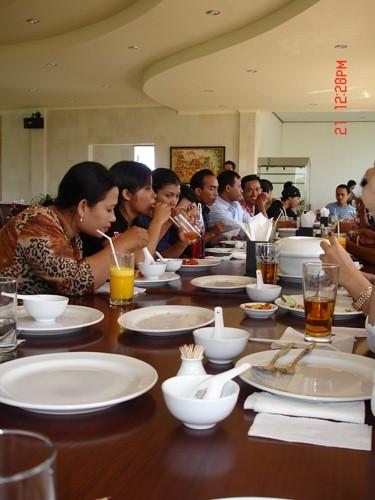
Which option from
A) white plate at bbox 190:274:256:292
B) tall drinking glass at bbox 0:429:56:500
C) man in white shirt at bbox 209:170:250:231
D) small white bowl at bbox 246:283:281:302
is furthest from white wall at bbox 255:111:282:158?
tall drinking glass at bbox 0:429:56:500

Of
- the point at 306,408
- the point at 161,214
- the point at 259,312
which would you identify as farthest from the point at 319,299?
the point at 161,214

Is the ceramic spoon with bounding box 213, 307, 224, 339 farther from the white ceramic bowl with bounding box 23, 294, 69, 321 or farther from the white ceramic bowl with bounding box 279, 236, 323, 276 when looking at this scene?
the white ceramic bowl with bounding box 279, 236, 323, 276

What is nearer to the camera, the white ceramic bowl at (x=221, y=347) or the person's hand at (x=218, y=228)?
Result: the white ceramic bowl at (x=221, y=347)

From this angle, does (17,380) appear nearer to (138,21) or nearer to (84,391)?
(84,391)

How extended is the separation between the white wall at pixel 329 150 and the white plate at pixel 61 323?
1246cm

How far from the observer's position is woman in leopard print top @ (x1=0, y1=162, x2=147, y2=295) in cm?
180

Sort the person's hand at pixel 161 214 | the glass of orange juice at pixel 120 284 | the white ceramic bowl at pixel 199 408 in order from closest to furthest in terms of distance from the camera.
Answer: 1. the white ceramic bowl at pixel 199 408
2. the glass of orange juice at pixel 120 284
3. the person's hand at pixel 161 214

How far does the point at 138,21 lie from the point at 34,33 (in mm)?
1823

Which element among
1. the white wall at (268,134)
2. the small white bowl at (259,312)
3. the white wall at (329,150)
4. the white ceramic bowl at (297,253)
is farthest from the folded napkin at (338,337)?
the white wall at (329,150)

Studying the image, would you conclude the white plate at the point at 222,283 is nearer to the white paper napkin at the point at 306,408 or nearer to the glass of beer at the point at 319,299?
the glass of beer at the point at 319,299

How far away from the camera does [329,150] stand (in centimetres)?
1321

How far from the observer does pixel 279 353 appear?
1.03 meters

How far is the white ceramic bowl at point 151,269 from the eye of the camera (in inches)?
81.6
